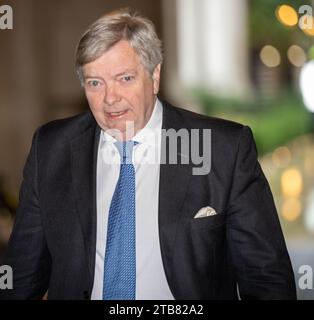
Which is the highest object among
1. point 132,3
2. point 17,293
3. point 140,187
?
point 132,3

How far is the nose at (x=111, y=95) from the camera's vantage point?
1.50 metres

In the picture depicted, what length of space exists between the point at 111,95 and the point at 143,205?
0.28 metres

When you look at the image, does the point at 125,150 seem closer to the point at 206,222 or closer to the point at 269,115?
the point at 206,222

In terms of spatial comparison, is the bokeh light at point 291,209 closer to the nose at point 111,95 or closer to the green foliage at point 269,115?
the green foliage at point 269,115

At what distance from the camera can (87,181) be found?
5.13 feet

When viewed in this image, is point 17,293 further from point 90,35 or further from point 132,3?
point 132,3

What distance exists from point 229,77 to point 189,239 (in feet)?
17.4

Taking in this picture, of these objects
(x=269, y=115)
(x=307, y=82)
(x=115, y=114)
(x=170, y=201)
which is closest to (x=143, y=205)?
(x=170, y=201)

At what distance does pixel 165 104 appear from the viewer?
1635 millimetres

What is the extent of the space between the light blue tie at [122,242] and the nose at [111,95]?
145 millimetres

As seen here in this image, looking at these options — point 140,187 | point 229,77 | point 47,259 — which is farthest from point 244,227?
point 229,77

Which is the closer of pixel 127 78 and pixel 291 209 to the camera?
pixel 127 78

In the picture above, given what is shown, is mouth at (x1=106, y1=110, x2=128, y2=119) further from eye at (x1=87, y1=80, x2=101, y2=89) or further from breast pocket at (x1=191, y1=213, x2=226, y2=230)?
breast pocket at (x1=191, y1=213, x2=226, y2=230)

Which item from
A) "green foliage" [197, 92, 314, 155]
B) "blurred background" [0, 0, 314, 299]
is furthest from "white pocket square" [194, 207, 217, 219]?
"green foliage" [197, 92, 314, 155]
